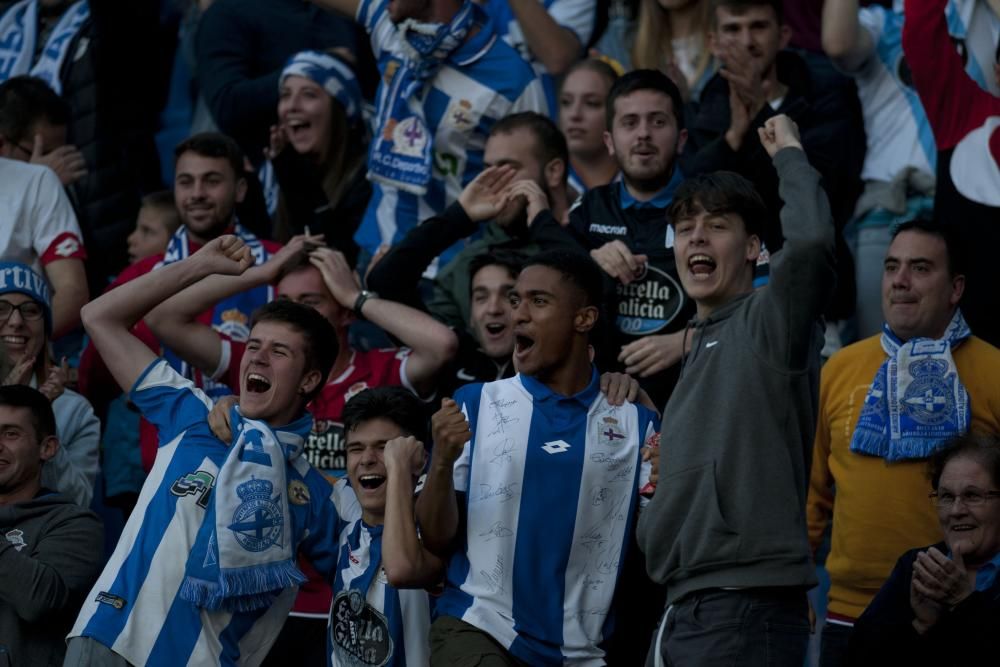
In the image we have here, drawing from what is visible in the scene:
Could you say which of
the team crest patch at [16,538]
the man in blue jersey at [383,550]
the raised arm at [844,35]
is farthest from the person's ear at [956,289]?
the team crest patch at [16,538]

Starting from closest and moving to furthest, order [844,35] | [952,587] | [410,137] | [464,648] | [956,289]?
[464,648], [952,587], [956,289], [844,35], [410,137]

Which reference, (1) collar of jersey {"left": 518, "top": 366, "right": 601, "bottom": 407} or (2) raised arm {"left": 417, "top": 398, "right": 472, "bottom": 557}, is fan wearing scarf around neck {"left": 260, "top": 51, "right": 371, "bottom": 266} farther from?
(2) raised arm {"left": 417, "top": 398, "right": 472, "bottom": 557}

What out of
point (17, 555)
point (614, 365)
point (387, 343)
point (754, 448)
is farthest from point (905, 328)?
point (17, 555)

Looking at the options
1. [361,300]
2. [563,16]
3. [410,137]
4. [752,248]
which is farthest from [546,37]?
[752,248]

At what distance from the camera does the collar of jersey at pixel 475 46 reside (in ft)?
27.4

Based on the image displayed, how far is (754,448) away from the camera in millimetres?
4949

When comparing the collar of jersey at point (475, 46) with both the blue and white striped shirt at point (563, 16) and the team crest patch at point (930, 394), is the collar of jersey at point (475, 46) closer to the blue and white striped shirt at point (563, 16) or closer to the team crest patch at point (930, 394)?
the blue and white striped shirt at point (563, 16)

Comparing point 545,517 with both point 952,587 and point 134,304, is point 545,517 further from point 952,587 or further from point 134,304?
point 134,304

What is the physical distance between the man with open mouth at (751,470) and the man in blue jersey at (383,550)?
0.87 meters

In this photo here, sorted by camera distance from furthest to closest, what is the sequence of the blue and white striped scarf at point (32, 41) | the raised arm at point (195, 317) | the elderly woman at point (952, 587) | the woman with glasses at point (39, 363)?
the blue and white striped scarf at point (32, 41), the woman with glasses at point (39, 363), the raised arm at point (195, 317), the elderly woman at point (952, 587)

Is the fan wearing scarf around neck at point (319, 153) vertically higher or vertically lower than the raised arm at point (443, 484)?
higher

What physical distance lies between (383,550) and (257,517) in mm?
543

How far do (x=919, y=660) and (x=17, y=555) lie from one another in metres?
3.21

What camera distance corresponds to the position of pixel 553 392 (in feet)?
19.1
